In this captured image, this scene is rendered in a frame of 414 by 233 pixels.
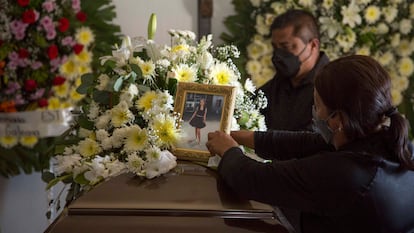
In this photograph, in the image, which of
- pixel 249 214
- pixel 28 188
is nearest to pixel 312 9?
pixel 28 188

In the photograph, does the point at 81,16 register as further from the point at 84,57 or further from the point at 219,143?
the point at 219,143

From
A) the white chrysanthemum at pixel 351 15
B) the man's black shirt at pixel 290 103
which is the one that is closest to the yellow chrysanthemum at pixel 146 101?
the man's black shirt at pixel 290 103

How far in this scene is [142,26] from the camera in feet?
10.8

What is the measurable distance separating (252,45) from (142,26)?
0.68 meters

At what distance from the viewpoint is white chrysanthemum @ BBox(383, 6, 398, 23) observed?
3.19 meters

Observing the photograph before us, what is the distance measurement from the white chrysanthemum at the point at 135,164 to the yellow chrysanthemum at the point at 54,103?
1800 mm

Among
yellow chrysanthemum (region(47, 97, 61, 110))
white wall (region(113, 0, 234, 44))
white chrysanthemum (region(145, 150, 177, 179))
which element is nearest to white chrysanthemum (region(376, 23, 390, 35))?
white wall (region(113, 0, 234, 44))

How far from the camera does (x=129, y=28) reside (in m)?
3.27

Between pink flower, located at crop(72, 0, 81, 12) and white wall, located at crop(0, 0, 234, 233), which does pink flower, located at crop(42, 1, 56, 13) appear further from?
white wall, located at crop(0, 0, 234, 233)

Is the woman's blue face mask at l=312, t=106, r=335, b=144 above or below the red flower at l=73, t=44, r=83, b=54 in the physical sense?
below

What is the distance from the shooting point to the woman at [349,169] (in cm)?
120

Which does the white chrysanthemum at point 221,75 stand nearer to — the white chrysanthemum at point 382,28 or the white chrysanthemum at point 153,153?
the white chrysanthemum at point 153,153

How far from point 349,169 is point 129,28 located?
232 cm

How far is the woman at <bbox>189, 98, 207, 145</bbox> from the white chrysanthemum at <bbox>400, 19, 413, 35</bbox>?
216cm
